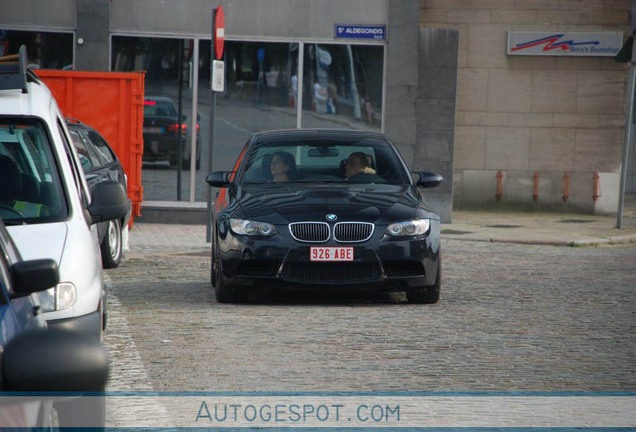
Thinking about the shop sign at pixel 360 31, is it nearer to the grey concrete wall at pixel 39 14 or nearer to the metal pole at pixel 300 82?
the metal pole at pixel 300 82

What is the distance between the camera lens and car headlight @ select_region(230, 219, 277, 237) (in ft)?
33.0

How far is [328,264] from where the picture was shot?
10070mm

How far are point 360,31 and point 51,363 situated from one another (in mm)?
16713

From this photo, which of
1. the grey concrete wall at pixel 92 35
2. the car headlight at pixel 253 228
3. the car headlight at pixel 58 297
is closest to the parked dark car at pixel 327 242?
the car headlight at pixel 253 228

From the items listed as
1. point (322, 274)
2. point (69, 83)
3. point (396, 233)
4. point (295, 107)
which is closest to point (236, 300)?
point (322, 274)

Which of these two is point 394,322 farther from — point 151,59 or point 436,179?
point 151,59

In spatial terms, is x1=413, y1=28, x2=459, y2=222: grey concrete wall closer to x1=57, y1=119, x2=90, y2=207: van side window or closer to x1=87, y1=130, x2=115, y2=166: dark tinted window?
x1=87, y1=130, x2=115, y2=166: dark tinted window

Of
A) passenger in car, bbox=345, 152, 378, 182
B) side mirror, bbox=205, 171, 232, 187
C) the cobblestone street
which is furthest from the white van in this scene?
passenger in car, bbox=345, 152, 378, 182

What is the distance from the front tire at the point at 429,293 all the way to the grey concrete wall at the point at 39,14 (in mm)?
11018

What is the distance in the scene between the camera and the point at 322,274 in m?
10.1

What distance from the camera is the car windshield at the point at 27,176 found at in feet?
20.4

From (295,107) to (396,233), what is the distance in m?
10.3
